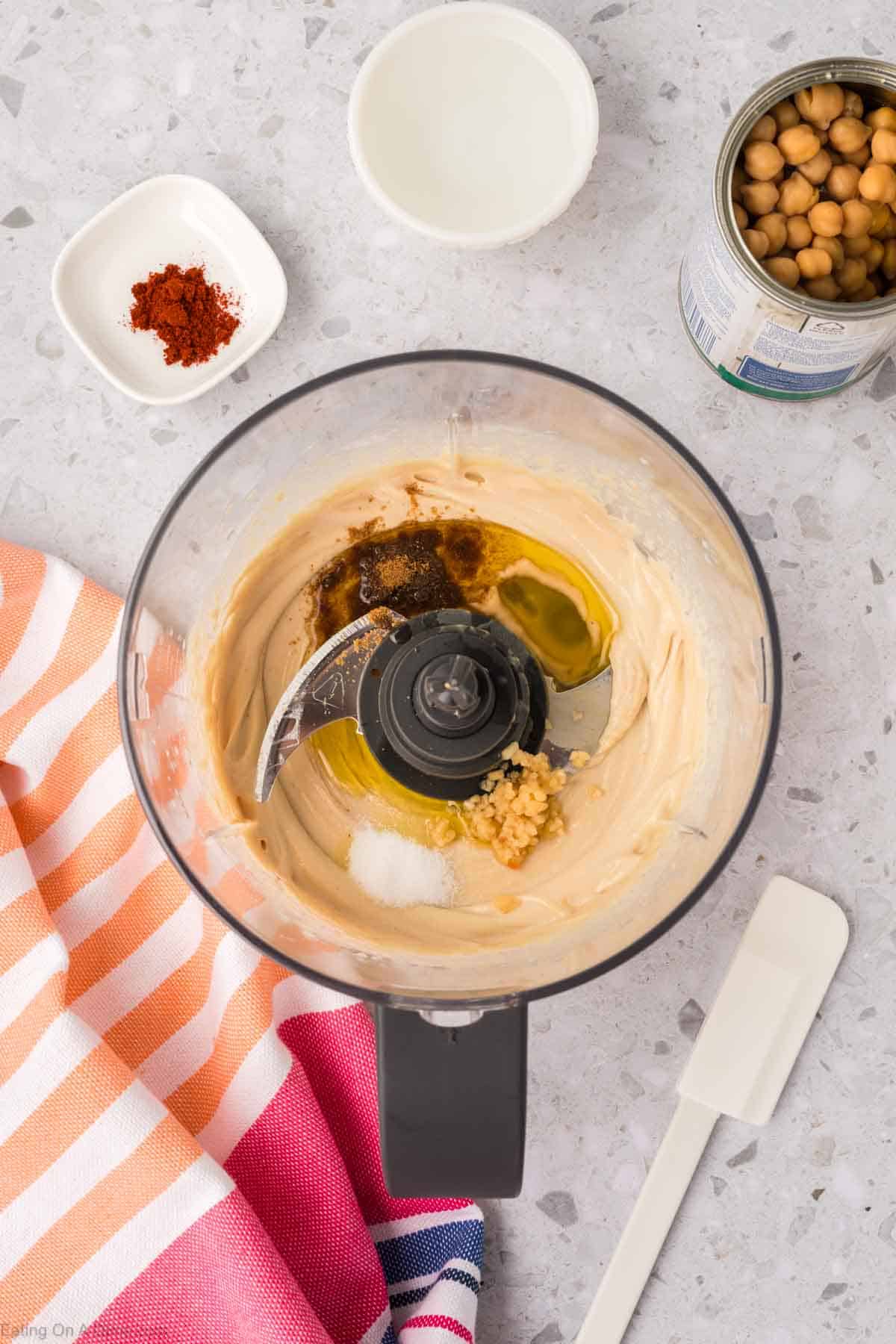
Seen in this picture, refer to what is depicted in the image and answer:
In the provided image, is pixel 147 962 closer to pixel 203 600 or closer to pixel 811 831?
pixel 203 600

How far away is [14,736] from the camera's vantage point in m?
0.87


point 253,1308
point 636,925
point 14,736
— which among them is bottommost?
point 253,1308

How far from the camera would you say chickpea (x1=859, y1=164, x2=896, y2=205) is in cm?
75

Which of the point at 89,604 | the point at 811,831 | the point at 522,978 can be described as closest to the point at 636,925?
the point at 522,978

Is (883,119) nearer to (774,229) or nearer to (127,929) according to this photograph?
(774,229)

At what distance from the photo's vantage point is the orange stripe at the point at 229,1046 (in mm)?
867

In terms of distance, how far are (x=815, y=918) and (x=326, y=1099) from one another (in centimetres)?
40

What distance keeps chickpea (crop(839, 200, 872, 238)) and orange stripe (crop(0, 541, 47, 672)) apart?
2.01 feet

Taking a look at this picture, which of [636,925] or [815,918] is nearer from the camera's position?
[636,925]

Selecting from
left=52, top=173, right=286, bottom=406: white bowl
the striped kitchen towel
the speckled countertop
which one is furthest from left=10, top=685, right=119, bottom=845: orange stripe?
left=52, top=173, right=286, bottom=406: white bowl

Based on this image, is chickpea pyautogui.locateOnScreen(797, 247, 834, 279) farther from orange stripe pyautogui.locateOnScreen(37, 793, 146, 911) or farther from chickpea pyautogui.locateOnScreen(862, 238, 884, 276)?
orange stripe pyautogui.locateOnScreen(37, 793, 146, 911)

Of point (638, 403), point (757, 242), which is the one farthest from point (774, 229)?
point (638, 403)

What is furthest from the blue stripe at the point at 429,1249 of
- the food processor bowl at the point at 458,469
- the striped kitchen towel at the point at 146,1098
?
the food processor bowl at the point at 458,469

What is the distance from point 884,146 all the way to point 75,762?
70 cm
